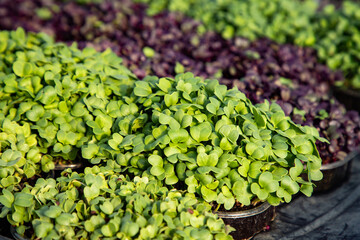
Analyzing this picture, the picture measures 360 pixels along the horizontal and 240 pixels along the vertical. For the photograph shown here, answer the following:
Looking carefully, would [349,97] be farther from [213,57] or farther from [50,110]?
[50,110]

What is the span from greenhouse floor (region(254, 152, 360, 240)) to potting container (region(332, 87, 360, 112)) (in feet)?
3.98

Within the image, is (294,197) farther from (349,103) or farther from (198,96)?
(349,103)

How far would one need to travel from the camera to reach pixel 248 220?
2053mm

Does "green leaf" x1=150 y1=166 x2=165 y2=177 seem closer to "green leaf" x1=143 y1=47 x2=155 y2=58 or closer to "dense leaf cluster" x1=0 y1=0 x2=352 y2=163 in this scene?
"dense leaf cluster" x1=0 y1=0 x2=352 y2=163

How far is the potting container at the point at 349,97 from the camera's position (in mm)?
3759

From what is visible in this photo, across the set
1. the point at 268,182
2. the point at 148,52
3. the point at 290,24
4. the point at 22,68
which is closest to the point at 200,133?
the point at 268,182

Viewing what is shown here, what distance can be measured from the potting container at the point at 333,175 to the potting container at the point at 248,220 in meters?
0.64

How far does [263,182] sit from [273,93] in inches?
42.8

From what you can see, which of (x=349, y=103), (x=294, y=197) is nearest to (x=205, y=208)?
(x=294, y=197)

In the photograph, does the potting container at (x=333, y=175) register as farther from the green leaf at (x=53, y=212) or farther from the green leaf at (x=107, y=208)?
the green leaf at (x=53, y=212)

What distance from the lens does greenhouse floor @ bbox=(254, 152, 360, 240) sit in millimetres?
2258

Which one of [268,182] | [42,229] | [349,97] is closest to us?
[42,229]

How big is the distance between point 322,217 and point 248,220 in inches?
26.2

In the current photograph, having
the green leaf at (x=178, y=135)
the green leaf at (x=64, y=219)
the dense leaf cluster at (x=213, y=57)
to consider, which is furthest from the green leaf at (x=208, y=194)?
the dense leaf cluster at (x=213, y=57)
